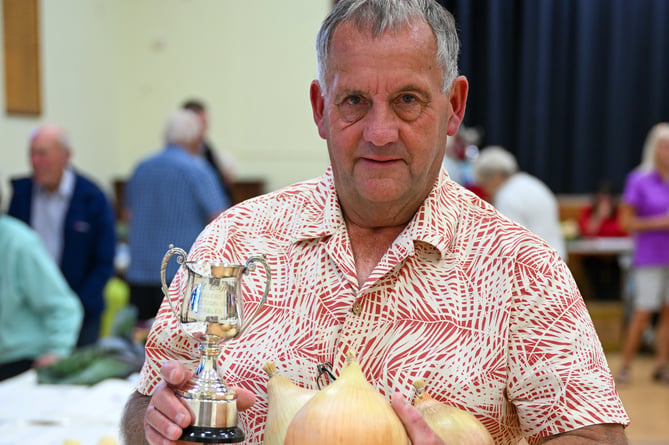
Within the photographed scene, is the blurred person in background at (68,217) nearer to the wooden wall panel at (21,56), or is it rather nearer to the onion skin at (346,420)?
the wooden wall panel at (21,56)

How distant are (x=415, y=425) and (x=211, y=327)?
1.01 feet

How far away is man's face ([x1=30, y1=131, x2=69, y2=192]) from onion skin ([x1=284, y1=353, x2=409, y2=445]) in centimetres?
457

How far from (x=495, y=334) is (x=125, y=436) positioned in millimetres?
650

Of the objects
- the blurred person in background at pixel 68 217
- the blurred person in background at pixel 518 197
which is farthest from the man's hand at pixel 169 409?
the blurred person in background at pixel 518 197

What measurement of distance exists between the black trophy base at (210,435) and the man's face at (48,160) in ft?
14.5

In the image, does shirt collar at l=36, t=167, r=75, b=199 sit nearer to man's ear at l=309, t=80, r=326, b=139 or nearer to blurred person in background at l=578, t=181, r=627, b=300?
man's ear at l=309, t=80, r=326, b=139

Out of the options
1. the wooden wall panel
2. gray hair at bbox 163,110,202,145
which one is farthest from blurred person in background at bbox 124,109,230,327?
the wooden wall panel

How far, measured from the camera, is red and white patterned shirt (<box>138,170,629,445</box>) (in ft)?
4.91

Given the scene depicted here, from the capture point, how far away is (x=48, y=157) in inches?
215

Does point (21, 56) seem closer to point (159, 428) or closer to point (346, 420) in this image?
point (159, 428)

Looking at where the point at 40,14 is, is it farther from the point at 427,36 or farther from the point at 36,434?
the point at 427,36

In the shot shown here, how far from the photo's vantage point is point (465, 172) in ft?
30.7

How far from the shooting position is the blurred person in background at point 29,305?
3.98m

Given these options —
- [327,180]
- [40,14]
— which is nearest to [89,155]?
[40,14]
